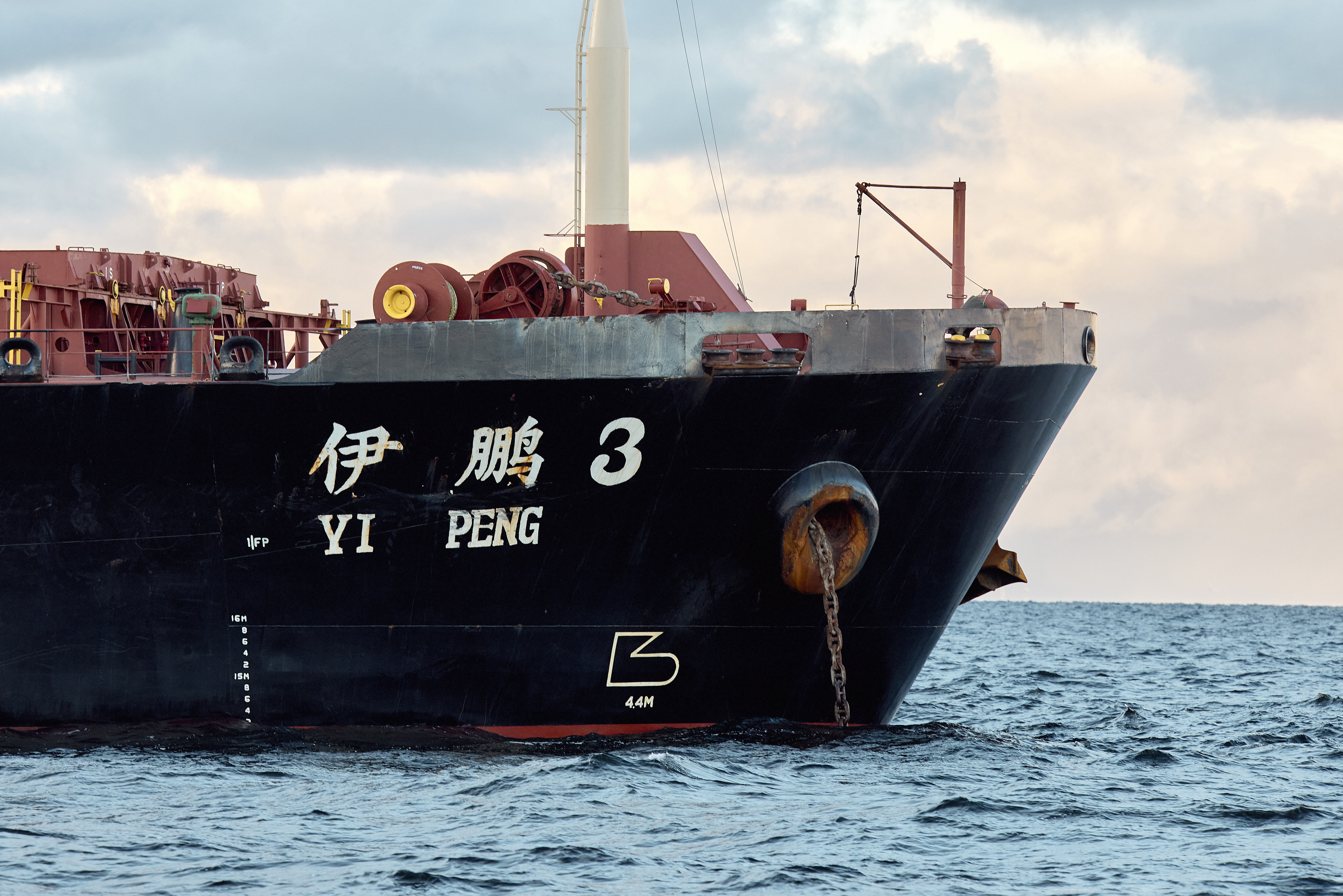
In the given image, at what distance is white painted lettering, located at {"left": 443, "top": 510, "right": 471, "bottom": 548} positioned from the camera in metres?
13.8

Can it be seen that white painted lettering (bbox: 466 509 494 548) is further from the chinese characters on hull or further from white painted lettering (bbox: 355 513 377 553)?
white painted lettering (bbox: 355 513 377 553)

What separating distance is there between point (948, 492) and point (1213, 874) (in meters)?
→ 5.12

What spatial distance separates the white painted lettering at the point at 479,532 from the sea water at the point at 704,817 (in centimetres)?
201

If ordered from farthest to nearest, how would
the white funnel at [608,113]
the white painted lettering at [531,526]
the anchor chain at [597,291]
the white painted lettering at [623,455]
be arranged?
1. the white funnel at [608,113]
2. the anchor chain at [597,291]
3. the white painted lettering at [531,526]
4. the white painted lettering at [623,455]

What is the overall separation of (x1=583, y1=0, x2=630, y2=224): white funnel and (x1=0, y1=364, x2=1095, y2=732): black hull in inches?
147

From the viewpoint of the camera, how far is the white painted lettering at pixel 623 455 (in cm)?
1357

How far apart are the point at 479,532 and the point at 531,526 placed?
20.1 inches

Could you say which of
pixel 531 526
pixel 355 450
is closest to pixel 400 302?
pixel 355 450

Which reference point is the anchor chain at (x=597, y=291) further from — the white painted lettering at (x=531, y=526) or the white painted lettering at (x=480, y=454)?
the white painted lettering at (x=531, y=526)

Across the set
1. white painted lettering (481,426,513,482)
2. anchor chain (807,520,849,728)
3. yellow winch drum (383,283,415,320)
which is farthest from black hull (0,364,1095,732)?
yellow winch drum (383,283,415,320)

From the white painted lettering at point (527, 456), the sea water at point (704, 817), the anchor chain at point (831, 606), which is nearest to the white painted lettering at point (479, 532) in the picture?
the white painted lettering at point (527, 456)

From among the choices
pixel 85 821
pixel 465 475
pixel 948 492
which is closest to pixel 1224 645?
pixel 948 492

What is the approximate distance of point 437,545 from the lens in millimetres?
13828

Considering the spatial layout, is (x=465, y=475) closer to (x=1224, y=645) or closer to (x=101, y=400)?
(x=101, y=400)
